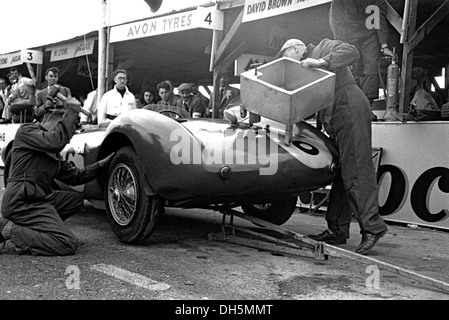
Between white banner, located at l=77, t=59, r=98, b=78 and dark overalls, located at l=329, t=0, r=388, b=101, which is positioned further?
white banner, located at l=77, t=59, r=98, b=78

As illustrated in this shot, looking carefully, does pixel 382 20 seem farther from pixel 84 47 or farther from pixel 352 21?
pixel 84 47

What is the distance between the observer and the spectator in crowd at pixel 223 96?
9.99 m

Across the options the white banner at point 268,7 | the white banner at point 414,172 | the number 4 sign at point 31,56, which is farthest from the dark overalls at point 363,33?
the number 4 sign at point 31,56

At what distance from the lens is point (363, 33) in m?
7.11

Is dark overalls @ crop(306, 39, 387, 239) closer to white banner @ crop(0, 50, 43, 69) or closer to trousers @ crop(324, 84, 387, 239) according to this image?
trousers @ crop(324, 84, 387, 239)

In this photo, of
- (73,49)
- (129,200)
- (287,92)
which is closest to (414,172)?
(287,92)

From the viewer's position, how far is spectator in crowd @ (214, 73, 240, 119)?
9.99 m

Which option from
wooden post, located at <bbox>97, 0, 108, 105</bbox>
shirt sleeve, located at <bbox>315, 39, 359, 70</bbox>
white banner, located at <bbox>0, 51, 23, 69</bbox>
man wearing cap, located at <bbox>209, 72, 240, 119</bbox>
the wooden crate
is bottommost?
the wooden crate

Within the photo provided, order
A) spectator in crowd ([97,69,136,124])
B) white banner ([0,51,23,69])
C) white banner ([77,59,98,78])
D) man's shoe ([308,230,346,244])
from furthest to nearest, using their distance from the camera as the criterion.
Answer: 1. white banner ([77,59,98,78])
2. white banner ([0,51,23,69])
3. spectator in crowd ([97,69,136,124])
4. man's shoe ([308,230,346,244])

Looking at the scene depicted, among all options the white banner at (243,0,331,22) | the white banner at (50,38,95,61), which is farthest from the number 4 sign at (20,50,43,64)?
the white banner at (243,0,331,22)

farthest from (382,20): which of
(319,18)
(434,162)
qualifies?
(319,18)

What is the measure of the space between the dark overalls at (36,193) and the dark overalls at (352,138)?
2.23m

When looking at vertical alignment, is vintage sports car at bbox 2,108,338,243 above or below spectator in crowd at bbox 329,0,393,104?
below

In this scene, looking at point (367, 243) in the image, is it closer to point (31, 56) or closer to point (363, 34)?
point (363, 34)
